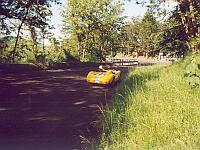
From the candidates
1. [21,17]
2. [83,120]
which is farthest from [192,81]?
[21,17]

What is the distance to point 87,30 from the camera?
50250 millimetres

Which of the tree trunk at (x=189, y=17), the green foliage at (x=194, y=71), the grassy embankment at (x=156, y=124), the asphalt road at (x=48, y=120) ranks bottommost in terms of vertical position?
the asphalt road at (x=48, y=120)

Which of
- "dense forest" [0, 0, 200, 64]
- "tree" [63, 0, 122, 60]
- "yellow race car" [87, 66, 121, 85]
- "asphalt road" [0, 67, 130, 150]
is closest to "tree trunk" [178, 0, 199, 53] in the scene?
"dense forest" [0, 0, 200, 64]

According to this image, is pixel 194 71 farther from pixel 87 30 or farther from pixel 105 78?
pixel 87 30

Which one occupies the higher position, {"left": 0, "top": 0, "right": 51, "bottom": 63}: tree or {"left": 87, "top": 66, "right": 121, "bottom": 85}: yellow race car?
{"left": 0, "top": 0, "right": 51, "bottom": 63}: tree

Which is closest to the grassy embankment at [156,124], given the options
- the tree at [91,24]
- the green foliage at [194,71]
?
the green foliage at [194,71]

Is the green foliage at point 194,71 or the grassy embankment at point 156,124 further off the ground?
the green foliage at point 194,71

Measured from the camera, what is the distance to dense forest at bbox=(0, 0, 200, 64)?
21.5 m

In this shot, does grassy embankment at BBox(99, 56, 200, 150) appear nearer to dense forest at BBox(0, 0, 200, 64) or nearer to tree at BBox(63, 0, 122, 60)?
dense forest at BBox(0, 0, 200, 64)

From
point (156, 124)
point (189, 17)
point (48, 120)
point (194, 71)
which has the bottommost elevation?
point (48, 120)

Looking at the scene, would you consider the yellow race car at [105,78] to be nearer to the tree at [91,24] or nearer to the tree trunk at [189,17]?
the tree trunk at [189,17]

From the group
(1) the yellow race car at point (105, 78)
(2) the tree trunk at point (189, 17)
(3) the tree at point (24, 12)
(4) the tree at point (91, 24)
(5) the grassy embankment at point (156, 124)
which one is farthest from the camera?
(4) the tree at point (91, 24)

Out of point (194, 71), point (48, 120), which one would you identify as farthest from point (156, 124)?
point (48, 120)

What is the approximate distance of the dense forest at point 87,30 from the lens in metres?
21.5
